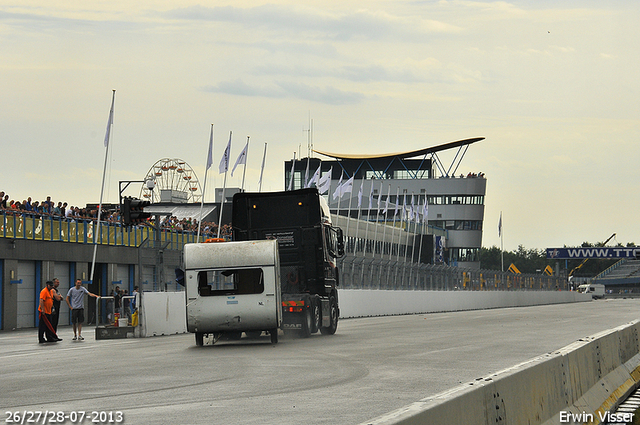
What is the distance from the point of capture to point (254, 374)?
1483cm

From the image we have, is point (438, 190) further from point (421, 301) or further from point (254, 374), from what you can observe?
point (254, 374)

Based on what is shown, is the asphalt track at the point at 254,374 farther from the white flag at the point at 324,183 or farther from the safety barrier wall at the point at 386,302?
the white flag at the point at 324,183

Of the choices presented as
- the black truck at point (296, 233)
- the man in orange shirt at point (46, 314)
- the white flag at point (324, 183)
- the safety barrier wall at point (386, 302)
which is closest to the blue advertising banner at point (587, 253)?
the safety barrier wall at point (386, 302)

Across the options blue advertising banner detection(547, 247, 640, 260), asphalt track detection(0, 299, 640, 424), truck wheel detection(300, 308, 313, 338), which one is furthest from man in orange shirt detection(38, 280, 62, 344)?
blue advertising banner detection(547, 247, 640, 260)

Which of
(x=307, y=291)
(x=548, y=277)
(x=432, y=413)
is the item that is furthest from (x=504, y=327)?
(x=548, y=277)

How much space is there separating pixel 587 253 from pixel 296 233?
125 meters

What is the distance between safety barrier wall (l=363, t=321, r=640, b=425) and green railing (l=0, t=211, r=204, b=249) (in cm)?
2334

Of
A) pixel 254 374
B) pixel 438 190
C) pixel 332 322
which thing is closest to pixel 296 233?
pixel 332 322

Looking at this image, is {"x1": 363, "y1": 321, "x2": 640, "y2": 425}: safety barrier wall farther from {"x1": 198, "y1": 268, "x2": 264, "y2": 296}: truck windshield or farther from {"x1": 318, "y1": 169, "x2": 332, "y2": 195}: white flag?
{"x1": 318, "y1": 169, "x2": 332, "y2": 195}: white flag

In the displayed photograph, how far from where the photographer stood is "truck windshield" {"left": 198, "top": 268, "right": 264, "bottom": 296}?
2222 centimetres

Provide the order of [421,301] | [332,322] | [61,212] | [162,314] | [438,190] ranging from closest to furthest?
1. [332,322]
2. [162,314]
3. [61,212]
4. [421,301]
5. [438,190]

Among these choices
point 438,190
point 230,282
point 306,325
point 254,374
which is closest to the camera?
point 254,374

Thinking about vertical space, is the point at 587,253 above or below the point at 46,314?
above

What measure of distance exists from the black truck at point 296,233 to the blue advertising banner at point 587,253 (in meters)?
119
